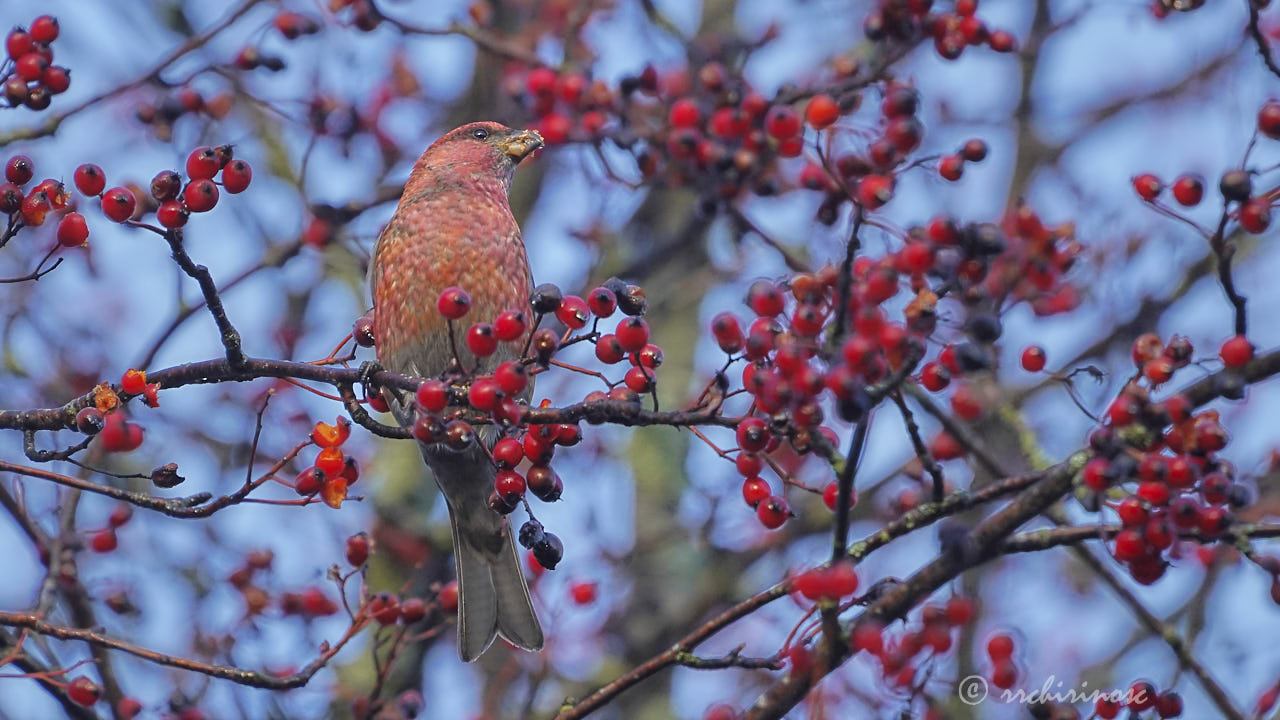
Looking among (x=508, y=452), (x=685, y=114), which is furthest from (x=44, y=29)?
(x=685, y=114)

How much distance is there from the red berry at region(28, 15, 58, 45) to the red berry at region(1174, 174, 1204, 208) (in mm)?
2589

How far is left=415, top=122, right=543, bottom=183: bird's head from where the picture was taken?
4.52 metres

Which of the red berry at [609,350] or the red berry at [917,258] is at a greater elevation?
the red berry at [609,350]

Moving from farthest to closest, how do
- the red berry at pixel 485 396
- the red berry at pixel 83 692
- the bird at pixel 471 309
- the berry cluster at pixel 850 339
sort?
1. the bird at pixel 471 309
2. the red berry at pixel 83 692
3. the red berry at pixel 485 396
4. the berry cluster at pixel 850 339

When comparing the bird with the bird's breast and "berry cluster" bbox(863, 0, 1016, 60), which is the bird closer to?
the bird's breast

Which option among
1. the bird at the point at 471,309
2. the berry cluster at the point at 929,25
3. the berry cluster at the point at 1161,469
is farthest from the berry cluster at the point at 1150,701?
the berry cluster at the point at 929,25

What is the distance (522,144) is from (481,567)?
1526mm

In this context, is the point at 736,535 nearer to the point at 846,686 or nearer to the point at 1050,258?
the point at 846,686

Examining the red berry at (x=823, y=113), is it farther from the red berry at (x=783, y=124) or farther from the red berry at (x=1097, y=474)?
the red berry at (x=1097, y=474)

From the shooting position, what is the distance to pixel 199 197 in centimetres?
229

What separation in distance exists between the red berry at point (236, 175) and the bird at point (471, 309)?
4.99 ft

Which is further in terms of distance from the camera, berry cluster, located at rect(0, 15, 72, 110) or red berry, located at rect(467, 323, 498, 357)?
berry cluster, located at rect(0, 15, 72, 110)

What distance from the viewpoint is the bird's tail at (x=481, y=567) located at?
3740mm

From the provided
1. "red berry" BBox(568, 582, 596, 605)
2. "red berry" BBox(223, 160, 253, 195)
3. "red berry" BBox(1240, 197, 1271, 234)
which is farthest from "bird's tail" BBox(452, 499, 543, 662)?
"red berry" BBox(1240, 197, 1271, 234)
